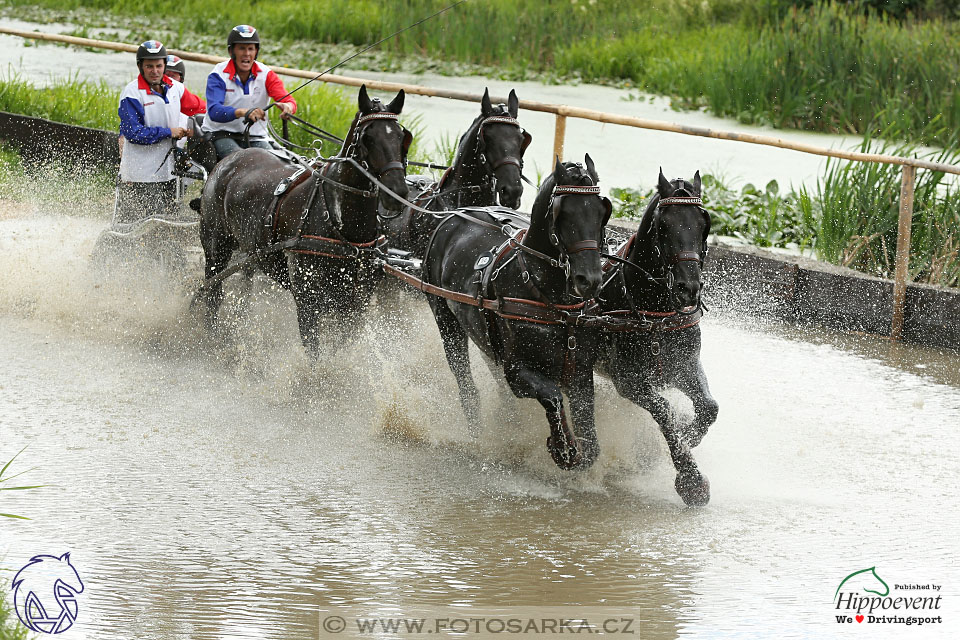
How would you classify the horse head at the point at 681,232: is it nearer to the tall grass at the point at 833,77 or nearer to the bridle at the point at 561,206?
the bridle at the point at 561,206

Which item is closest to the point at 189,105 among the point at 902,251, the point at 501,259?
the point at 501,259

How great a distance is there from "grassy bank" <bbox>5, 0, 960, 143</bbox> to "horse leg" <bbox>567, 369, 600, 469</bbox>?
22.0 ft

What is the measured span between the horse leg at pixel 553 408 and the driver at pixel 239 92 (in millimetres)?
3216

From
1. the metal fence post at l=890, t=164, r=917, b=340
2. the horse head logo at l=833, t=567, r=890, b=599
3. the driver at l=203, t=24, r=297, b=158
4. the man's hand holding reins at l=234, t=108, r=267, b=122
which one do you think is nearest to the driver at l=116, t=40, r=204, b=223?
the driver at l=203, t=24, r=297, b=158

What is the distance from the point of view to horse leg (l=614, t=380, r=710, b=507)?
5.41 metres

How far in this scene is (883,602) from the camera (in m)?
4.62

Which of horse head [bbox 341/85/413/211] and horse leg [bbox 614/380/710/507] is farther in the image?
horse head [bbox 341/85/413/211]

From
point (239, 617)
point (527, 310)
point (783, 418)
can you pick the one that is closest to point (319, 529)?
point (239, 617)

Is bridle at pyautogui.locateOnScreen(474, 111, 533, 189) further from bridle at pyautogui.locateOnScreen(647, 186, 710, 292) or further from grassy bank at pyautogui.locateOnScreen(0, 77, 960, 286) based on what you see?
grassy bank at pyautogui.locateOnScreen(0, 77, 960, 286)

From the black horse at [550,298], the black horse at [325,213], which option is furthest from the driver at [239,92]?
the black horse at [550,298]

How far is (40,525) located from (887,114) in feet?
34.1

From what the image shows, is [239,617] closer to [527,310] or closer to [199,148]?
[527,310]

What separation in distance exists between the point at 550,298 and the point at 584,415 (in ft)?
1.85

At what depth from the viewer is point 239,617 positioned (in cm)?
437
